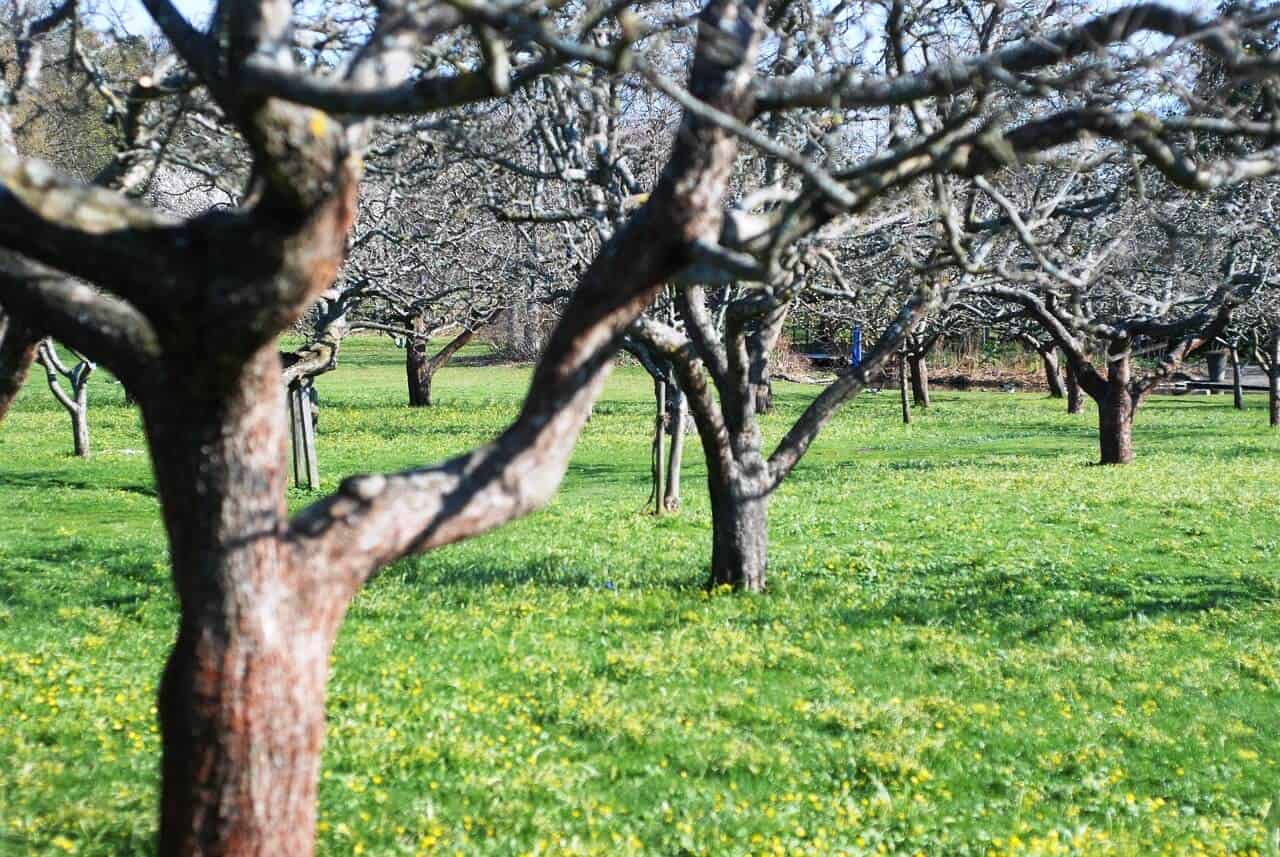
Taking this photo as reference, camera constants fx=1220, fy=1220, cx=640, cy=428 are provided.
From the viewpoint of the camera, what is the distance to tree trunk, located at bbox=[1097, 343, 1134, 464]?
26.2 m

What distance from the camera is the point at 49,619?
11023 millimetres

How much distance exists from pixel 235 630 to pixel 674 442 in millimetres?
14556

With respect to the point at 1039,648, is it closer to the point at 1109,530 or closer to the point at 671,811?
the point at 671,811

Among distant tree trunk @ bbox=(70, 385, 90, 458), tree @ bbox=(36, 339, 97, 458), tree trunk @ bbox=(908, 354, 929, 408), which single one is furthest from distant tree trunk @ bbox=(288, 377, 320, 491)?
tree trunk @ bbox=(908, 354, 929, 408)

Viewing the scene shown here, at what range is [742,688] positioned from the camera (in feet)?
29.8

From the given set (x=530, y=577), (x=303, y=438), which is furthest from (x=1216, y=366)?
(x=530, y=577)

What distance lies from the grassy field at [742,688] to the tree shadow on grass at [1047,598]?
2.2 inches

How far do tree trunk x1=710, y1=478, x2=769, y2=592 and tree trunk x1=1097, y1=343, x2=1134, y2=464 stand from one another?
16349 mm

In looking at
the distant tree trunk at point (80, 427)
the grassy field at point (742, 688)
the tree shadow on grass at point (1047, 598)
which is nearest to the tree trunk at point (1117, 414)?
the grassy field at point (742, 688)

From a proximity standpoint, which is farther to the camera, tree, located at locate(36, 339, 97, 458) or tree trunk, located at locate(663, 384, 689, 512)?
tree, located at locate(36, 339, 97, 458)

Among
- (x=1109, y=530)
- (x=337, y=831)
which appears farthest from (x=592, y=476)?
(x=337, y=831)

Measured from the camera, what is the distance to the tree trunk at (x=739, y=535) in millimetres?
12203

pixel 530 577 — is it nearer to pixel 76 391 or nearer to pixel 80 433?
pixel 76 391

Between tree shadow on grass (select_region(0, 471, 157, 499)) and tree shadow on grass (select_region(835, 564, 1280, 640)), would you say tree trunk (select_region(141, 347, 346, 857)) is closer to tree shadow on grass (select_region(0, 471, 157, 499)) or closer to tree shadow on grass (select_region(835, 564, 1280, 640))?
tree shadow on grass (select_region(835, 564, 1280, 640))
